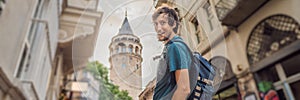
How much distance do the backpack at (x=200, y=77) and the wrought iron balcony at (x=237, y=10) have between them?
2584mm

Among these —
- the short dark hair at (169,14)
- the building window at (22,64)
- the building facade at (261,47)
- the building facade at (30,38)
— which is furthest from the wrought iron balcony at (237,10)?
the short dark hair at (169,14)

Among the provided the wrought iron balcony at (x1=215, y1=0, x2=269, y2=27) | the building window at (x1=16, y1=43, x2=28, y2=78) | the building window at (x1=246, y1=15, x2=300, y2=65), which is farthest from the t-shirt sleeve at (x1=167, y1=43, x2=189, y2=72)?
the wrought iron balcony at (x1=215, y1=0, x2=269, y2=27)

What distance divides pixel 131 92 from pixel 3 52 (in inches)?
44.6

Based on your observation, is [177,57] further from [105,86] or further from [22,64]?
[22,64]

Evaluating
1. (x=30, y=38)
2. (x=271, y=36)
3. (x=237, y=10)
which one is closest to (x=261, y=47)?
(x=271, y=36)

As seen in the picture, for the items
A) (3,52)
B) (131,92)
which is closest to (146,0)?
(131,92)

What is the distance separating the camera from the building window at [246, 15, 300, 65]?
8.23 feet

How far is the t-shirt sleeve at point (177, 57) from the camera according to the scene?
0.32 metres

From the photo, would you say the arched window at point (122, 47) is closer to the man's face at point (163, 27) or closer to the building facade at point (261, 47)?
the man's face at point (163, 27)

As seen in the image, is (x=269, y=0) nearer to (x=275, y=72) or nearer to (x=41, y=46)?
(x=275, y=72)

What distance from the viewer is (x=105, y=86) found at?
377mm

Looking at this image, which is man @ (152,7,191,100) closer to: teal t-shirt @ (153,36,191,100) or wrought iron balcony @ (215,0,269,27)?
teal t-shirt @ (153,36,191,100)

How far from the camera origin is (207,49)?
0.43 meters

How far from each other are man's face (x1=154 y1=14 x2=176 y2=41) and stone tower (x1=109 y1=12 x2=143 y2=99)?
0.13ft
